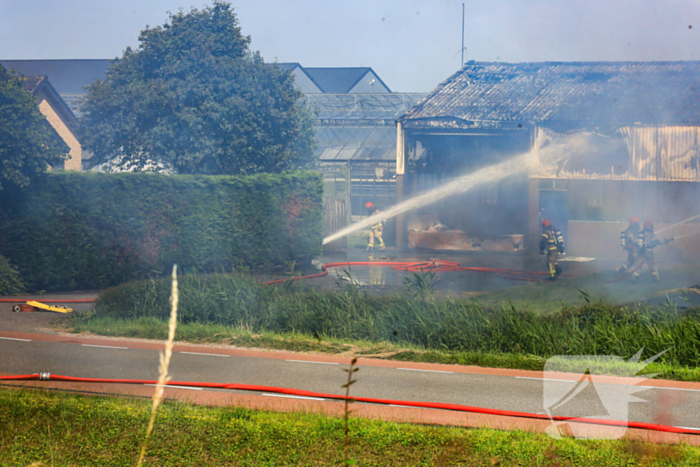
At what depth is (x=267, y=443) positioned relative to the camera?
5723mm

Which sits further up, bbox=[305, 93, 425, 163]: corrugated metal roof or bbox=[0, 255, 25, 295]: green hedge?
bbox=[305, 93, 425, 163]: corrugated metal roof

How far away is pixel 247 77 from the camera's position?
2705 cm

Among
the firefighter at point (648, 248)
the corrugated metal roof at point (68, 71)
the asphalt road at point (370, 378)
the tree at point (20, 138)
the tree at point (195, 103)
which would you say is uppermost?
the corrugated metal roof at point (68, 71)

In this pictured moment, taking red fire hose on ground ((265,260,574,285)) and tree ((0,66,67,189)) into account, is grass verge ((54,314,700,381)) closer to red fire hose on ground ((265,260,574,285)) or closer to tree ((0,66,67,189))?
tree ((0,66,67,189))

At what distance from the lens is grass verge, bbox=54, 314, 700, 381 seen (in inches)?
Answer: 368

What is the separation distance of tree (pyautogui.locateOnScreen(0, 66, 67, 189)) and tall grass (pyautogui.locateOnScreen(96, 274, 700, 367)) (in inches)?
185

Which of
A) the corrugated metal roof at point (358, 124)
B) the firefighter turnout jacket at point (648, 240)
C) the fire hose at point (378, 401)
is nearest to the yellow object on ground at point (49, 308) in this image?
the fire hose at point (378, 401)

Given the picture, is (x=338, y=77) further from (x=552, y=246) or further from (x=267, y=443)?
(x=267, y=443)

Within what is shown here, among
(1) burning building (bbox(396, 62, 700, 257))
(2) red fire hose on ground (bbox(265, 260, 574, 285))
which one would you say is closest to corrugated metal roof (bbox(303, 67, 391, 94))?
(1) burning building (bbox(396, 62, 700, 257))

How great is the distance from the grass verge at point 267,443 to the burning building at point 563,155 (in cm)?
1909

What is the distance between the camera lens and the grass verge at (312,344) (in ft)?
30.6

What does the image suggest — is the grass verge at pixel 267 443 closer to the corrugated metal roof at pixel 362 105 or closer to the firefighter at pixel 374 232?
the firefighter at pixel 374 232

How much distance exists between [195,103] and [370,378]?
20.6 metres

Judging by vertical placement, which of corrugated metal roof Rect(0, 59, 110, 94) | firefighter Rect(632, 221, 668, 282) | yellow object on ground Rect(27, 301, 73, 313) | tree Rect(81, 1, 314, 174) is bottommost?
yellow object on ground Rect(27, 301, 73, 313)
